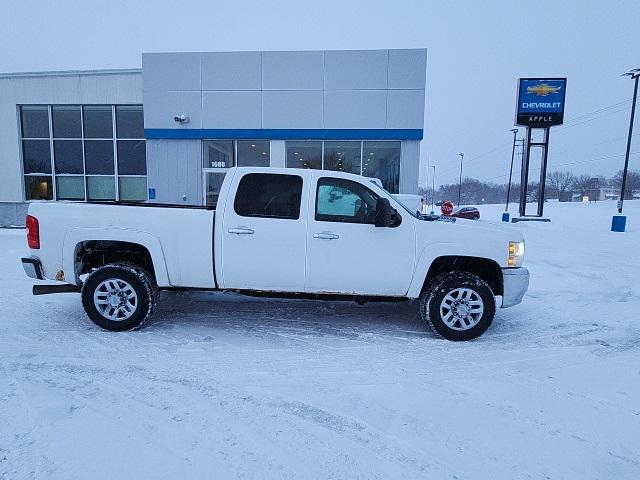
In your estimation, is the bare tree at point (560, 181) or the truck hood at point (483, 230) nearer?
the truck hood at point (483, 230)

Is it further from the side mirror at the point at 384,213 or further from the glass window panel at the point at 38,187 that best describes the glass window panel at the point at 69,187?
the side mirror at the point at 384,213

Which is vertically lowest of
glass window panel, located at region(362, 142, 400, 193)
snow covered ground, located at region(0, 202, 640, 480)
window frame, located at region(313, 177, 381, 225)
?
snow covered ground, located at region(0, 202, 640, 480)

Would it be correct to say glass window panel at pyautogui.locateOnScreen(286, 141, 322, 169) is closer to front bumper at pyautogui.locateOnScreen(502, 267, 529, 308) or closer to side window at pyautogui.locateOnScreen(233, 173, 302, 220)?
side window at pyautogui.locateOnScreen(233, 173, 302, 220)

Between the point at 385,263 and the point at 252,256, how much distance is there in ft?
5.11

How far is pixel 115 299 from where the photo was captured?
15.3 feet

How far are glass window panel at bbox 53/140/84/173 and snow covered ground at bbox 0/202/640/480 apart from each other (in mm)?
15763

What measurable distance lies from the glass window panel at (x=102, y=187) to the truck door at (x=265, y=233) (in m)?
17.0

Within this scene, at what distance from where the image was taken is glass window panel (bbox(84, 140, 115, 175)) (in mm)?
18781

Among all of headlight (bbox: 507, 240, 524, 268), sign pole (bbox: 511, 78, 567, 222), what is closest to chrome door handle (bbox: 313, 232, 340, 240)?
headlight (bbox: 507, 240, 524, 268)

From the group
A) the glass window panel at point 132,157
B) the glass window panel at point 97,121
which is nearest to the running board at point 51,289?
the glass window panel at point 132,157

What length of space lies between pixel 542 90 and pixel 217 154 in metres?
23.5

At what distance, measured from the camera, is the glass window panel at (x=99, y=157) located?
18.8 m

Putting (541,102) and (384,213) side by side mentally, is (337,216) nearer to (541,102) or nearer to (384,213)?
→ (384,213)

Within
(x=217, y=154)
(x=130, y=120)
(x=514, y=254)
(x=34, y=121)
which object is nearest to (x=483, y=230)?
(x=514, y=254)
